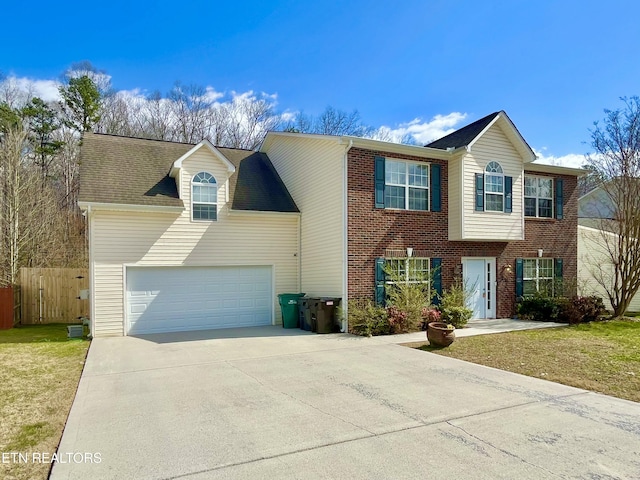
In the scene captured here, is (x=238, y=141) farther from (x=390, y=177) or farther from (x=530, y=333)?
(x=530, y=333)

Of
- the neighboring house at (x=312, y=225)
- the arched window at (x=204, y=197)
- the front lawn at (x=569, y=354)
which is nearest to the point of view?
the front lawn at (x=569, y=354)

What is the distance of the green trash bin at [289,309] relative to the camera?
13.6 m

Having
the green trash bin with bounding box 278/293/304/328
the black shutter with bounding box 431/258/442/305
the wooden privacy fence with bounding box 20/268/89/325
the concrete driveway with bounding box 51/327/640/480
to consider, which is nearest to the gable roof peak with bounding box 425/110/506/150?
the black shutter with bounding box 431/258/442/305

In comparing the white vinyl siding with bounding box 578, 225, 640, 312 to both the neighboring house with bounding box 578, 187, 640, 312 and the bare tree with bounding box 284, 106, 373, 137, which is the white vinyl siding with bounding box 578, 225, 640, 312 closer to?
the neighboring house with bounding box 578, 187, 640, 312

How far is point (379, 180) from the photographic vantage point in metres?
12.7

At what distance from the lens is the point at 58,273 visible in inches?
616

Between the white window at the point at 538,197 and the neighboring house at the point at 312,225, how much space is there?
6 centimetres

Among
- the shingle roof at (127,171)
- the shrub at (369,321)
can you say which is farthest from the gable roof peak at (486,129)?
the shingle roof at (127,171)

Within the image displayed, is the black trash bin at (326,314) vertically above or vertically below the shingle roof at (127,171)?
below

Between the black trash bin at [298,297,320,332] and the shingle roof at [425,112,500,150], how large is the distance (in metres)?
6.75

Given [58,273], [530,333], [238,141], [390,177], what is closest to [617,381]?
[530,333]

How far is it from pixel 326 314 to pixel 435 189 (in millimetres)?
5195

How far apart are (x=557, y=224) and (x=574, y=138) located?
334cm

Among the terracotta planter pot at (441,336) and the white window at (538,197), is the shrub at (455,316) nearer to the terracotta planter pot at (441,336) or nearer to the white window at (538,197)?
the terracotta planter pot at (441,336)
